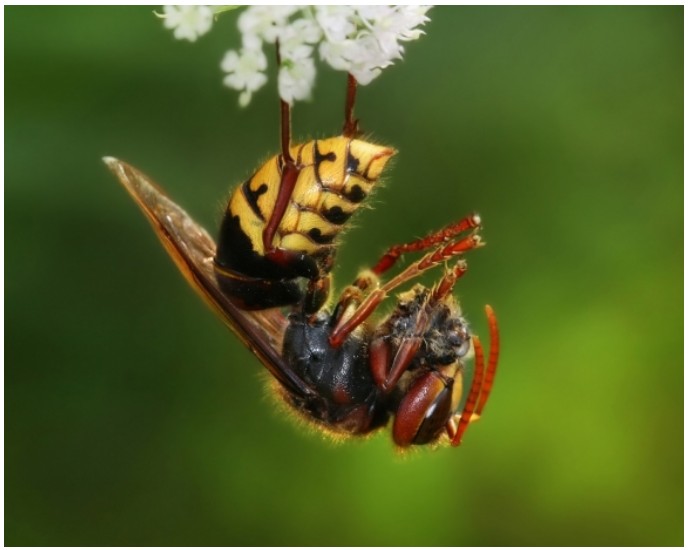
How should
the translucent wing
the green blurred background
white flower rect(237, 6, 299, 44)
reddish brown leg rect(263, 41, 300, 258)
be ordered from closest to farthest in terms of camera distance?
white flower rect(237, 6, 299, 44), reddish brown leg rect(263, 41, 300, 258), the translucent wing, the green blurred background

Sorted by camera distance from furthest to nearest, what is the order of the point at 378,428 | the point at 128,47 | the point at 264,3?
the point at 128,47 < the point at 378,428 < the point at 264,3

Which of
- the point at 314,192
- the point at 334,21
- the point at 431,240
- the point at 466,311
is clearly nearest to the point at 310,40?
the point at 334,21

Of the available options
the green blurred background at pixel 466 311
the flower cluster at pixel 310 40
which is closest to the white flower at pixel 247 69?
the flower cluster at pixel 310 40

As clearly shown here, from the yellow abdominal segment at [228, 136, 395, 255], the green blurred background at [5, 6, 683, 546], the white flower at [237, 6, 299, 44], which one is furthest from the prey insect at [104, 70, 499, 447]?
the green blurred background at [5, 6, 683, 546]

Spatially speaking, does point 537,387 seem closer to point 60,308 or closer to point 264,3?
point 60,308

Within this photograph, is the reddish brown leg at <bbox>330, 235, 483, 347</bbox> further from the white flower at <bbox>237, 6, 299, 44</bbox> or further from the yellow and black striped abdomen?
the white flower at <bbox>237, 6, 299, 44</bbox>

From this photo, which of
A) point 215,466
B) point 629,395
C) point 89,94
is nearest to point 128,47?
point 89,94
